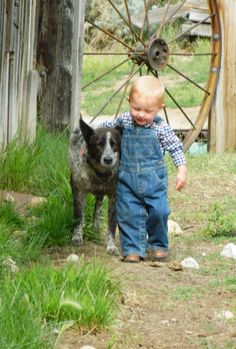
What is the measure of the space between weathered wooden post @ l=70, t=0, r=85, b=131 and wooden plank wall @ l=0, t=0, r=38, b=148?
0.36 metres

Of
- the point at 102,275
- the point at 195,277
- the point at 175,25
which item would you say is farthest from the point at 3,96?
the point at 175,25

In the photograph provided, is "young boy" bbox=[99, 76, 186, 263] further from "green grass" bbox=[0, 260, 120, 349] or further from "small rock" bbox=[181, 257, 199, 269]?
"green grass" bbox=[0, 260, 120, 349]

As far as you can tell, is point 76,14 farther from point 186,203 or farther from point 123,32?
point 123,32

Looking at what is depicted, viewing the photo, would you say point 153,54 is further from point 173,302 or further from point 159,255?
point 173,302

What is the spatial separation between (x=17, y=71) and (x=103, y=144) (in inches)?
92.3

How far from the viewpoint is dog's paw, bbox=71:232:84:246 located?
6.63m

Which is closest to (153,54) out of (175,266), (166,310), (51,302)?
(175,266)

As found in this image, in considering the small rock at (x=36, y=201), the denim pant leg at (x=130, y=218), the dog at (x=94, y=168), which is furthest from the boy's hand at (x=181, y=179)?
the small rock at (x=36, y=201)

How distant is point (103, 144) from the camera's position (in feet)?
20.7

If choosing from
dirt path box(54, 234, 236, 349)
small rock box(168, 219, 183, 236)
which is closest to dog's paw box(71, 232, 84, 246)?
dirt path box(54, 234, 236, 349)

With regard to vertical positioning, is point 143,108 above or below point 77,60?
below

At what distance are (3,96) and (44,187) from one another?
2.65 ft

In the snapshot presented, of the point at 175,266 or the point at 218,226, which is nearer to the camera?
the point at 175,266

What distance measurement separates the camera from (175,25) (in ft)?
70.9
